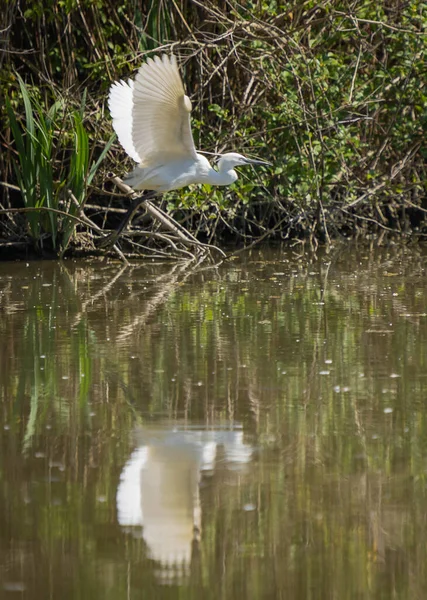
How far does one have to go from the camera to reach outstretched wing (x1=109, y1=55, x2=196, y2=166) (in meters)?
6.79

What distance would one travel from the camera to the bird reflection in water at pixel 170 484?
3035 millimetres

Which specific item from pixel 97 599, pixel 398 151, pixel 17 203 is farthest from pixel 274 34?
pixel 97 599

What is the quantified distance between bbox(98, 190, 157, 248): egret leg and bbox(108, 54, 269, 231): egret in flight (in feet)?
0.05

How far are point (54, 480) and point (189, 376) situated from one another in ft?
4.75

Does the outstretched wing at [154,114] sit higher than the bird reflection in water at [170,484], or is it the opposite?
the outstretched wing at [154,114]

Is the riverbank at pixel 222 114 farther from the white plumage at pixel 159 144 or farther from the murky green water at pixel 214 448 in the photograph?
the murky green water at pixel 214 448

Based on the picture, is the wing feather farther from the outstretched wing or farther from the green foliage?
the green foliage

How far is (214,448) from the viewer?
3.81 metres

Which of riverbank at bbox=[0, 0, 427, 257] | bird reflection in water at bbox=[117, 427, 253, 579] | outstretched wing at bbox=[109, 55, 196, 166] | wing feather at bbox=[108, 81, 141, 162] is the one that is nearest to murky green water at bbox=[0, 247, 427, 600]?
bird reflection in water at bbox=[117, 427, 253, 579]

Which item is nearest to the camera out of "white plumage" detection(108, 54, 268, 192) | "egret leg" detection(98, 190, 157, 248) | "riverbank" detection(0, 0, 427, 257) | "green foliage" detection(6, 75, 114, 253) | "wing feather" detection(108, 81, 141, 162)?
"white plumage" detection(108, 54, 268, 192)

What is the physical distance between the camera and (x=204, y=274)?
8.14 m

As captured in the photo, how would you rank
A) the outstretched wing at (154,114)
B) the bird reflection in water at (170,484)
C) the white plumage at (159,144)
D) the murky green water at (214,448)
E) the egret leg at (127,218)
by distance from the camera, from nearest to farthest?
the murky green water at (214,448), the bird reflection in water at (170,484), the outstretched wing at (154,114), the white plumage at (159,144), the egret leg at (127,218)

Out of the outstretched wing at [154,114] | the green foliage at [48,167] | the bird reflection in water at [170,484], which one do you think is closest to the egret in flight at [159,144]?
the outstretched wing at [154,114]

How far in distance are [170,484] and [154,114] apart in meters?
4.24
